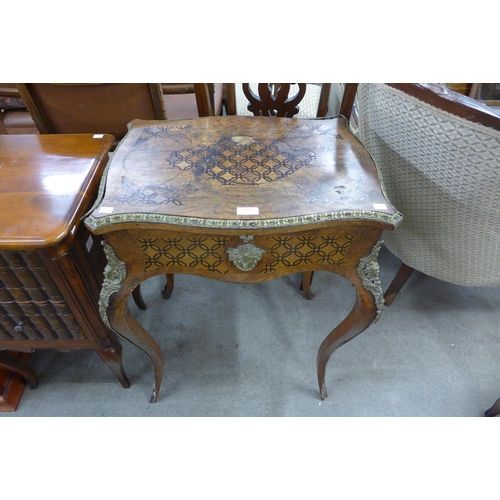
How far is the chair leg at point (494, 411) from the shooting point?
1014mm

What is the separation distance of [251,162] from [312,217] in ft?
0.76

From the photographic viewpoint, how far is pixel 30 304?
812 mm

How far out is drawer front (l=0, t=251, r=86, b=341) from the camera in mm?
729

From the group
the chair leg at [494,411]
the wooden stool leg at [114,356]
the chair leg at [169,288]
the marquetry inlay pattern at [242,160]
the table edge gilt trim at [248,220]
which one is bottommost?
the chair leg at [494,411]

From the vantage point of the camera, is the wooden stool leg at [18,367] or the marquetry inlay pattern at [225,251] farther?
the wooden stool leg at [18,367]

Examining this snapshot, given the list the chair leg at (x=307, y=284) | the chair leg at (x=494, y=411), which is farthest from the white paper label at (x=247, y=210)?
the chair leg at (x=494, y=411)

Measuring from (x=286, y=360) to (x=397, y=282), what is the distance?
518 mm

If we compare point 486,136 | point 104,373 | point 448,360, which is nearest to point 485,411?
point 448,360

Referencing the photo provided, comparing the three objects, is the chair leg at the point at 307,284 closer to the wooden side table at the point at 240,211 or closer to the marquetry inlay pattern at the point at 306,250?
the wooden side table at the point at 240,211

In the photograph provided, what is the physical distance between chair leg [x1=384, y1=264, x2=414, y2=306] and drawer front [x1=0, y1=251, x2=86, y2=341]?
108 cm

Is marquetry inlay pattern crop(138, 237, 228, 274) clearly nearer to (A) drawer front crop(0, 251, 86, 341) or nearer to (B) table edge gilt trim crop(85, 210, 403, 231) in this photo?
(B) table edge gilt trim crop(85, 210, 403, 231)

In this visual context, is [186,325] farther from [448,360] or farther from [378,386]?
[448,360]

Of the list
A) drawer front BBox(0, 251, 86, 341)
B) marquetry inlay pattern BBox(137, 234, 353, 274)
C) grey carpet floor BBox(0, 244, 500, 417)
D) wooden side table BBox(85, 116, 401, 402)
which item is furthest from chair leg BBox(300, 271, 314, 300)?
drawer front BBox(0, 251, 86, 341)

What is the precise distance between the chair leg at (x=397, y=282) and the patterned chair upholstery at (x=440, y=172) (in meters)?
0.09
